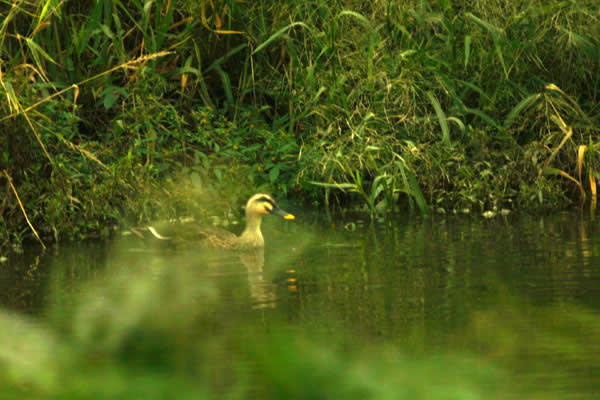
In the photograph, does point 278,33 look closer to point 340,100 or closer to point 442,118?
point 340,100

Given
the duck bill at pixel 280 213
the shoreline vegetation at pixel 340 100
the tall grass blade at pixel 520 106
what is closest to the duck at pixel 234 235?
the duck bill at pixel 280 213

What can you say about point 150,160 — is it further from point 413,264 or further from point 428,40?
point 413,264

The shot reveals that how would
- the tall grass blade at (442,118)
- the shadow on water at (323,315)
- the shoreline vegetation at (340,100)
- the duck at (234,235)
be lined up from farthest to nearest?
the tall grass blade at (442,118) < the shoreline vegetation at (340,100) < the duck at (234,235) < the shadow on water at (323,315)

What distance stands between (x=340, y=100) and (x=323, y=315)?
5301 millimetres

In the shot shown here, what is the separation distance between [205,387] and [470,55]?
818 cm

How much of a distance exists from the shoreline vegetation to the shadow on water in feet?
3.11

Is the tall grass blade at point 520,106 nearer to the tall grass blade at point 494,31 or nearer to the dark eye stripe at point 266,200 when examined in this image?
the tall grass blade at point 494,31

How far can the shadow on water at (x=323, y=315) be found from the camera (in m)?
3.58

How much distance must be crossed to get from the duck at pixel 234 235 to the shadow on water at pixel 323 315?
0.20m

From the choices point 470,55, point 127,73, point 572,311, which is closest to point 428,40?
point 470,55

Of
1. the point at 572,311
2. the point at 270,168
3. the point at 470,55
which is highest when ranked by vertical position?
the point at 470,55

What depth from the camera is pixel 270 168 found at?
Answer: 464 inches

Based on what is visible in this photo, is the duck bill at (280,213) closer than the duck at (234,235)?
No

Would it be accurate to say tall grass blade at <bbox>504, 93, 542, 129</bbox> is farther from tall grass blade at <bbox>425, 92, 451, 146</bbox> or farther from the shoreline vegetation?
tall grass blade at <bbox>425, 92, 451, 146</bbox>
